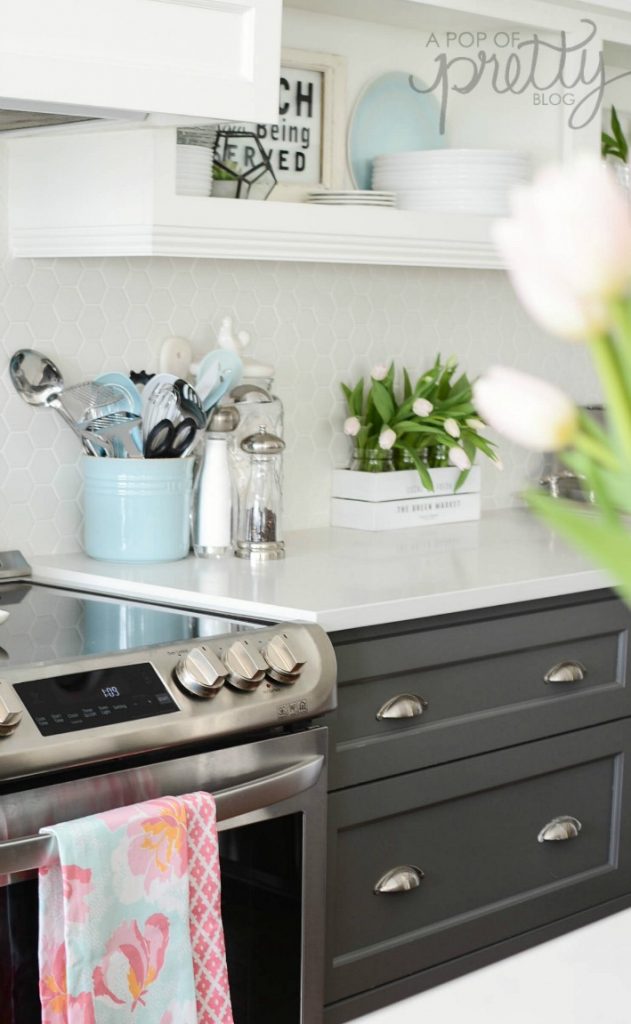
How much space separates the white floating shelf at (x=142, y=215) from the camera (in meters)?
2.21

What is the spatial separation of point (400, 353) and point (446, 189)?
44 centimetres

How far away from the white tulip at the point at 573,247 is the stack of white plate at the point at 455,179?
2437 mm

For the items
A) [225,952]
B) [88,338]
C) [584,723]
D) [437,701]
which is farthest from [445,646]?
[88,338]

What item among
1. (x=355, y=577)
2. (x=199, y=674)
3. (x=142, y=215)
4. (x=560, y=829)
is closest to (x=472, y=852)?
(x=560, y=829)

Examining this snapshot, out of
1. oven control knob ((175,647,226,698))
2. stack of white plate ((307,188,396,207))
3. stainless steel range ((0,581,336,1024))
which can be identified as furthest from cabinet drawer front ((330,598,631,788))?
stack of white plate ((307,188,396,207))

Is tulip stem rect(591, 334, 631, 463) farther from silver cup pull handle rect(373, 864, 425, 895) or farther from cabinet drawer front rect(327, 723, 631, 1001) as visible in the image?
silver cup pull handle rect(373, 864, 425, 895)

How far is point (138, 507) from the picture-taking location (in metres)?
2.36

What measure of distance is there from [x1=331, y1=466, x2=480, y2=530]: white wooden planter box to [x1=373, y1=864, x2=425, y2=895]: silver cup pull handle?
825 mm

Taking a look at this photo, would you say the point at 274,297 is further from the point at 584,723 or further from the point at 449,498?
the point at 584,723

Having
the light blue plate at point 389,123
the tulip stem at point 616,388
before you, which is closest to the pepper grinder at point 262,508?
the light blue plate at point 389,123

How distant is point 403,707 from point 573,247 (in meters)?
1.85

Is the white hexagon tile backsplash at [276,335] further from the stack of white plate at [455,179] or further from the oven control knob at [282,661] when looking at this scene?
the oven control knob at [282,661]

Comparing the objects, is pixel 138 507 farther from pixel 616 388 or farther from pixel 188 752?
pixel 616 388

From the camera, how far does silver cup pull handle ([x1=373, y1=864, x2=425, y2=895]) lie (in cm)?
223
